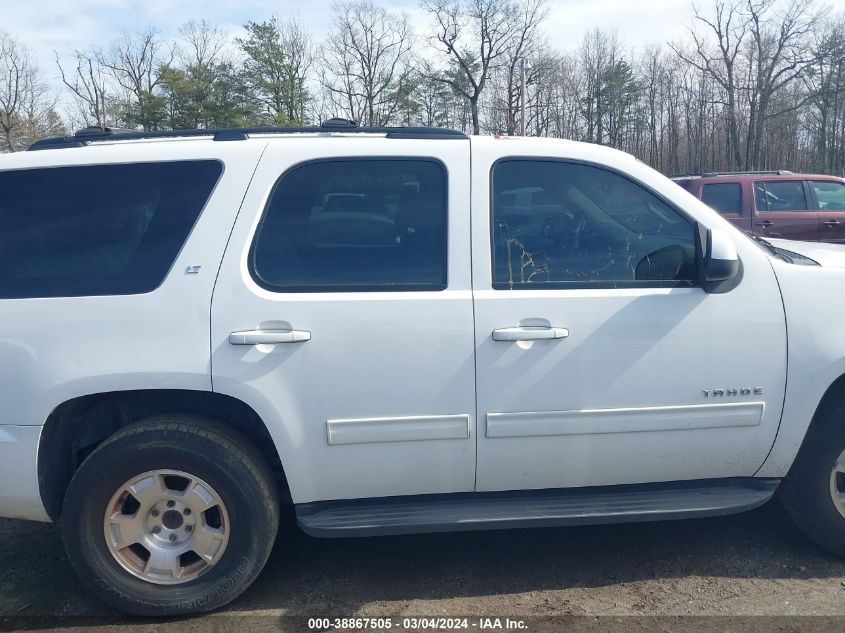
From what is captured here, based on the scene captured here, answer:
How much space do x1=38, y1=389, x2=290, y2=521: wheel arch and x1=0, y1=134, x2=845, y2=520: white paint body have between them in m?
0.06

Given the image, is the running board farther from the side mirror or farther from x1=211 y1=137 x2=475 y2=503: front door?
the side mirror

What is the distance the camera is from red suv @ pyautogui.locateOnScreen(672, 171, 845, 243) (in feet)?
36.3

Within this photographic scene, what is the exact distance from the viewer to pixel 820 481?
3.24 meters

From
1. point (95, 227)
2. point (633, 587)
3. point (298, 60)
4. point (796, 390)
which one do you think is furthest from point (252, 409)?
point (298, 60)

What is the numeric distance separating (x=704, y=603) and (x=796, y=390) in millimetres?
1020

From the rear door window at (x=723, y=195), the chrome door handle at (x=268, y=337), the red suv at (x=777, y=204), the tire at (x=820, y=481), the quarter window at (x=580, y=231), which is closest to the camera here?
the chrome door handle at (x=268, y=337)

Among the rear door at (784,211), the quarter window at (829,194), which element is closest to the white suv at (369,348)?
the rear door at (784,211)

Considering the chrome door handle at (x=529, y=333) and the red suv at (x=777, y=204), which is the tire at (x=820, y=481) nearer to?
the chrome door handle at (x=529, y=333)

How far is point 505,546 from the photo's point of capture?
11.8ft

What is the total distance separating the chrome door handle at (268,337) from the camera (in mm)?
2848

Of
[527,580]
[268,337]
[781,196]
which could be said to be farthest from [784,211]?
[268,337]

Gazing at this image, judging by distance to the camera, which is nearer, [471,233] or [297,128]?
[471,233]

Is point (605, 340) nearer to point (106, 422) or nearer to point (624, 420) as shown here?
point (624, 420)

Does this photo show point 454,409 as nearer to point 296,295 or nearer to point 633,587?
point 296,295
